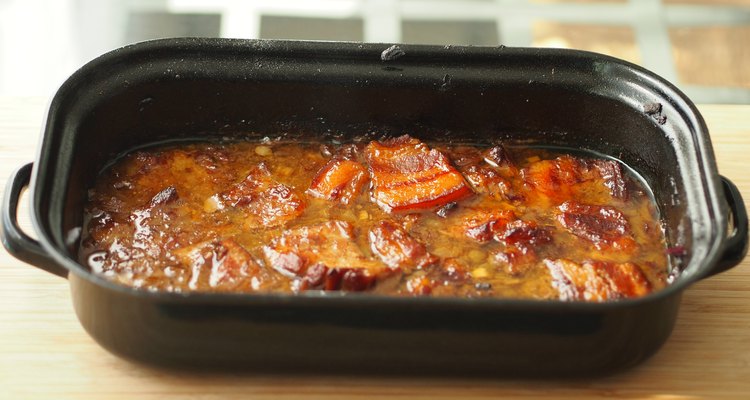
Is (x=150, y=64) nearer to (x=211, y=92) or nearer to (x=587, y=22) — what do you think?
(x=211, y=92)

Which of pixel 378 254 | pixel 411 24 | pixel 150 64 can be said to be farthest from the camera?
pixel 411 24

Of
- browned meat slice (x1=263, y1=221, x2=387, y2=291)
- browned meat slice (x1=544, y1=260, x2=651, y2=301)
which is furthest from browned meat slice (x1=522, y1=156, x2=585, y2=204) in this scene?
browned meat slice (x1=263, y1=221, x2=387, y2=291)

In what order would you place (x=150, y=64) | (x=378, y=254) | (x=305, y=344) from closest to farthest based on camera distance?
(x=305, y=344) < (x=378, y=254) < (x=150, y=64)

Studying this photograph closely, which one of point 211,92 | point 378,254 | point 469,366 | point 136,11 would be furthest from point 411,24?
point 469,366

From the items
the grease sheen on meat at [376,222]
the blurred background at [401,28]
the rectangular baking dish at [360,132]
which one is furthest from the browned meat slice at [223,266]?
the blurred background at [401,28]

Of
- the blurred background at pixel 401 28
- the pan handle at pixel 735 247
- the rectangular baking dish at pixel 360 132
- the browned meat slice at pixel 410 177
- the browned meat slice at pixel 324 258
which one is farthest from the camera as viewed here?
the blurred background at pixel 401 28

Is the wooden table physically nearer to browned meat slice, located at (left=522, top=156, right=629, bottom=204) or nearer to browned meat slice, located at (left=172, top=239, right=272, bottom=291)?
browned meat slice, located at (left=172, top=239, right=272, bottom=291)

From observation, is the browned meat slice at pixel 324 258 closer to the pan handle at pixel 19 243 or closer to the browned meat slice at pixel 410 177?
the browned meat slice at pixel 410 177
